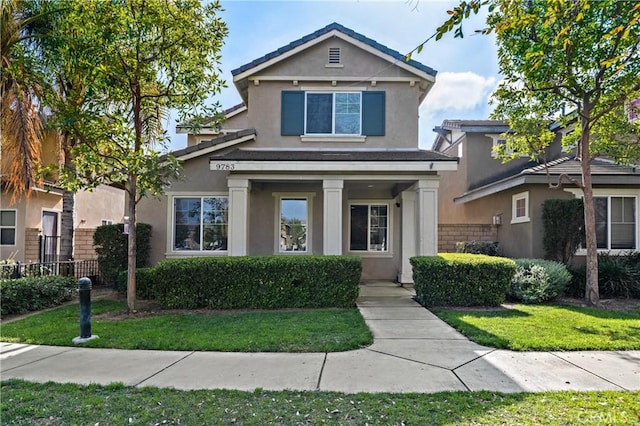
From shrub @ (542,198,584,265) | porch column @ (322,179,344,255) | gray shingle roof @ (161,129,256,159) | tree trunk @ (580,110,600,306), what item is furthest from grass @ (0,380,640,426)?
gray shingle roof @ (161,129,256,159)

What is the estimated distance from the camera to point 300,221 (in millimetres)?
12539

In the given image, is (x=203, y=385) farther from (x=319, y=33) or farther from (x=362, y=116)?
(x=319, y=33)

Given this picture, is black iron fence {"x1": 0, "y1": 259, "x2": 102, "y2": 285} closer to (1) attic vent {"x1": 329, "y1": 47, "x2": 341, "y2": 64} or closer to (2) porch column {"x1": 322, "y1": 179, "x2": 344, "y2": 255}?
(2) porch column {"x1": 322, "y1": 179, "x2": 344, "y2": 255}

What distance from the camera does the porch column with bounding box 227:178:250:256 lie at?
34.2ft

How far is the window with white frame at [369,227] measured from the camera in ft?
44.7

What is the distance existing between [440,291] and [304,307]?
3.20 metres

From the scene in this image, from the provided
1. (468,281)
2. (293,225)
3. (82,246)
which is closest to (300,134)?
(293,225)

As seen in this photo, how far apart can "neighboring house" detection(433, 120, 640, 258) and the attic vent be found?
6875 mm

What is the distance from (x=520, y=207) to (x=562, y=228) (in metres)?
1.87

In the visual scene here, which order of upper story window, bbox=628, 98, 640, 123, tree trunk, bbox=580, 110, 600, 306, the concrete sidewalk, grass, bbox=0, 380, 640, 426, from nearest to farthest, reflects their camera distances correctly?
grass, bbox=0, 380, 640, 426 < the concrete sidewalk < tree trunk, bbox=580, 110, 600, 306 < upper story window, bbox=628, 98, 640, 123

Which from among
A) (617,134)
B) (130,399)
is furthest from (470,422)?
(617,134)

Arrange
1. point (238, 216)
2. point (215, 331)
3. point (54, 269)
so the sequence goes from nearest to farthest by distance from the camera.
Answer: point (215, 331) < point (238, 216) < point (54, 269)

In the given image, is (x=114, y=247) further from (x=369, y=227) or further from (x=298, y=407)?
(x=298, y=407)

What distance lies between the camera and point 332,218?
10.6 m
